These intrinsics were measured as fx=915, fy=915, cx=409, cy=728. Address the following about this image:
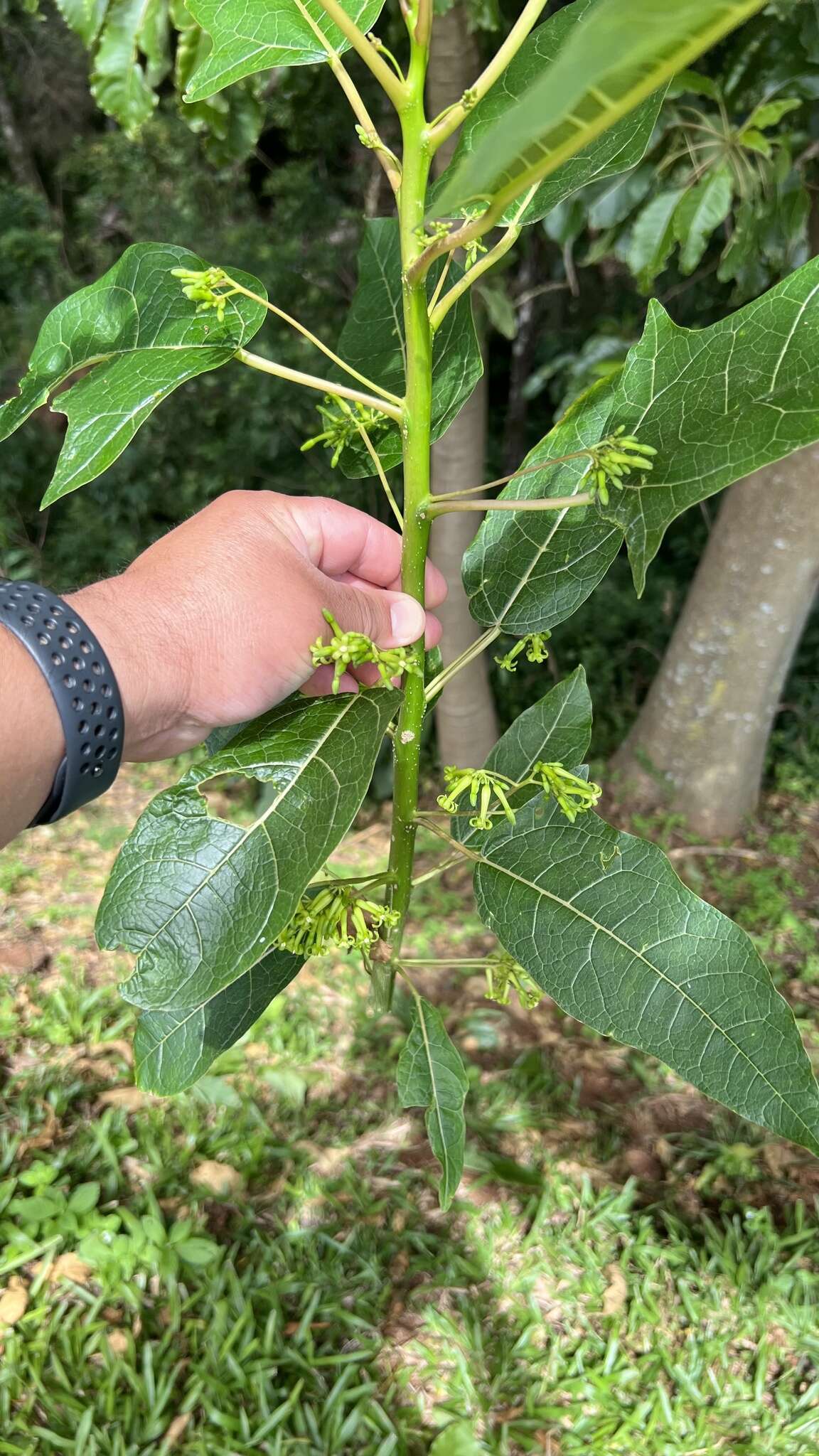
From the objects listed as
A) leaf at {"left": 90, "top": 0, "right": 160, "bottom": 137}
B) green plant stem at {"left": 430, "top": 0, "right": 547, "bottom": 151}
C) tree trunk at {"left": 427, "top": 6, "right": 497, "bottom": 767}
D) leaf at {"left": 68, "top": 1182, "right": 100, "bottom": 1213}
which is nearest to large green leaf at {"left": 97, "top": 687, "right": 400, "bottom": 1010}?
green plant stem at {"left": 430, "top": 0, "right": 547, "bottom": 151}

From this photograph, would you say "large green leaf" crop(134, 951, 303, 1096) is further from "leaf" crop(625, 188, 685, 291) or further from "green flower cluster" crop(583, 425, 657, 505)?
"leaf" crop(625, 188, 685, 291)

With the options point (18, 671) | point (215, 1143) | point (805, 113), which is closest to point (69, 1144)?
point (215, 1143)

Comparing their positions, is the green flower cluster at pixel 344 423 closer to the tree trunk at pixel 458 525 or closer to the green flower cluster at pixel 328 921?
the green flower cluster at pixel 328 921

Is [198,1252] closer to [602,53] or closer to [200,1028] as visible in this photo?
[200,1028]

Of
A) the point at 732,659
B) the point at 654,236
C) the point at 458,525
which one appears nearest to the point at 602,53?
the point at 654,236

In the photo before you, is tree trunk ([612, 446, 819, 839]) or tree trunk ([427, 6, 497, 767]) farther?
tree trunk ([612, 446, 819, 839])

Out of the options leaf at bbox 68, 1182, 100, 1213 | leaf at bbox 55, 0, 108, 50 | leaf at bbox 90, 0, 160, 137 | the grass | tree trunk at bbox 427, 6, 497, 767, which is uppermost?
leaf at bbox 55, 0, 108, 50
